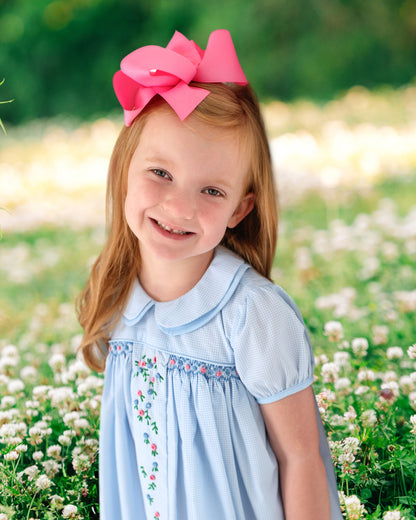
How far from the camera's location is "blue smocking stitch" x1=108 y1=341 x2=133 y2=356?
5.24 ft

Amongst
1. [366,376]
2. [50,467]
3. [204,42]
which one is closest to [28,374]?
[50,467]

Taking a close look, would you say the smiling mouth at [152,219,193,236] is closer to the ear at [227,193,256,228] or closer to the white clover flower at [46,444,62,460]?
the ear at [227,193,256,228]

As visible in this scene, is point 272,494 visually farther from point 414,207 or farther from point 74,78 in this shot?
point 74,78

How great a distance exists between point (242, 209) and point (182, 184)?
0.80ft

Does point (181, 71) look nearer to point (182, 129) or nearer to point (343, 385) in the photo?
point (182, 129)

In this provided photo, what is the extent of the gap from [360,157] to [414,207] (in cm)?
162

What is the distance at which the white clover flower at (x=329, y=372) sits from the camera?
76.0 inches

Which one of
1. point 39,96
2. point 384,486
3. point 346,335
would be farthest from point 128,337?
point 39,96

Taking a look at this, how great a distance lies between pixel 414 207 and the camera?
422 cm

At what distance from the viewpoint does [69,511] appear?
1.58 m

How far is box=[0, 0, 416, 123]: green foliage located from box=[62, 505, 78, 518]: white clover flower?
12113 mm

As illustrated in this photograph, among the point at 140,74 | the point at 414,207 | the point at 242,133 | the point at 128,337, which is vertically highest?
the point at 140,74

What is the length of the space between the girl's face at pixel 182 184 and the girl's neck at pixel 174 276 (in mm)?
82

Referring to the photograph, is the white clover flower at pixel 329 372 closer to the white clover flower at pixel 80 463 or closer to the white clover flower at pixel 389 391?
the white clover flower at pixel 389 391
